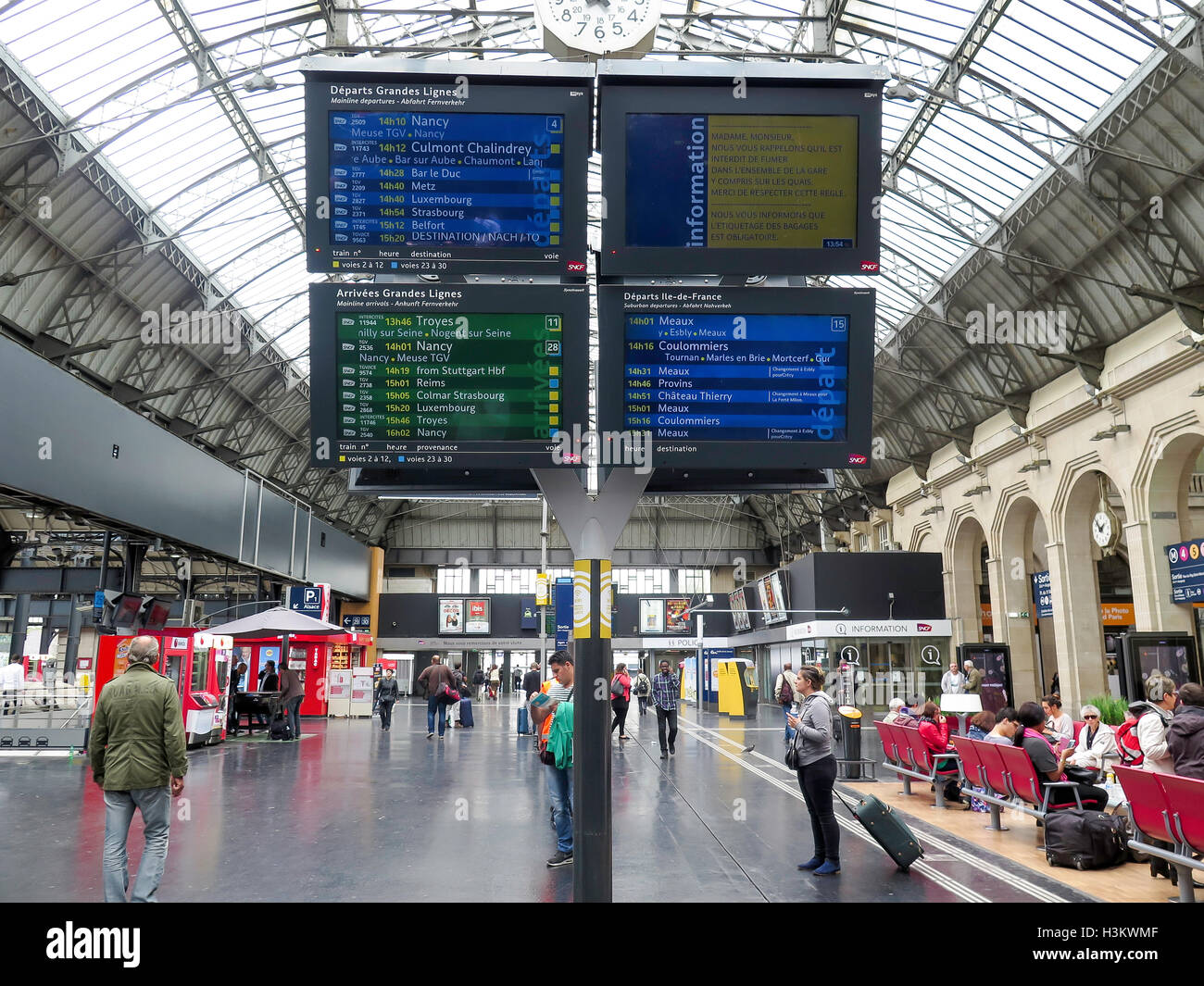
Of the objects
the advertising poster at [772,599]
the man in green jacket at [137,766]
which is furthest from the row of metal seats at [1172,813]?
→ the advertising poster at [772,599]

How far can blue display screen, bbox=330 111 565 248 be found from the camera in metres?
5.57

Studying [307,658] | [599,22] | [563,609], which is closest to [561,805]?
[599,22]

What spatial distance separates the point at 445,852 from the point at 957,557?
3068 centimetres

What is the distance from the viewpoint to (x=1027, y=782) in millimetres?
8773

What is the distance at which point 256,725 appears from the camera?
2283 cm

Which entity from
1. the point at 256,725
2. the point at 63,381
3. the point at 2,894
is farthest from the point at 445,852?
the point at 256,725

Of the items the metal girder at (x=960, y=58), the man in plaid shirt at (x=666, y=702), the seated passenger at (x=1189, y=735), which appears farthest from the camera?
the metal girder at (x=960, y=58)

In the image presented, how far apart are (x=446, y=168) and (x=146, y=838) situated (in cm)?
483

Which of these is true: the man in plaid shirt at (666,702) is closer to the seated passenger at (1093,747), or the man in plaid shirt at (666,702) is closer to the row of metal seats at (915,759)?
the row of metal seats at (915,759)

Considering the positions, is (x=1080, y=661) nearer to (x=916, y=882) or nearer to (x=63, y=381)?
(x=916, y=882)

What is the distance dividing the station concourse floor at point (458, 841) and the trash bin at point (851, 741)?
0.57m

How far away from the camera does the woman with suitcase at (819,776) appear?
24.8 feet

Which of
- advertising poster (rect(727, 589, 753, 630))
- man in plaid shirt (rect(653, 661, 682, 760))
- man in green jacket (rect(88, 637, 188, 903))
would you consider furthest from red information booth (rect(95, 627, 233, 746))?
advertising poster (rect(727, 589, 753, 630))

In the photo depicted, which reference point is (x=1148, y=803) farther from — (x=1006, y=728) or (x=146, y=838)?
(x=146, y=838)
